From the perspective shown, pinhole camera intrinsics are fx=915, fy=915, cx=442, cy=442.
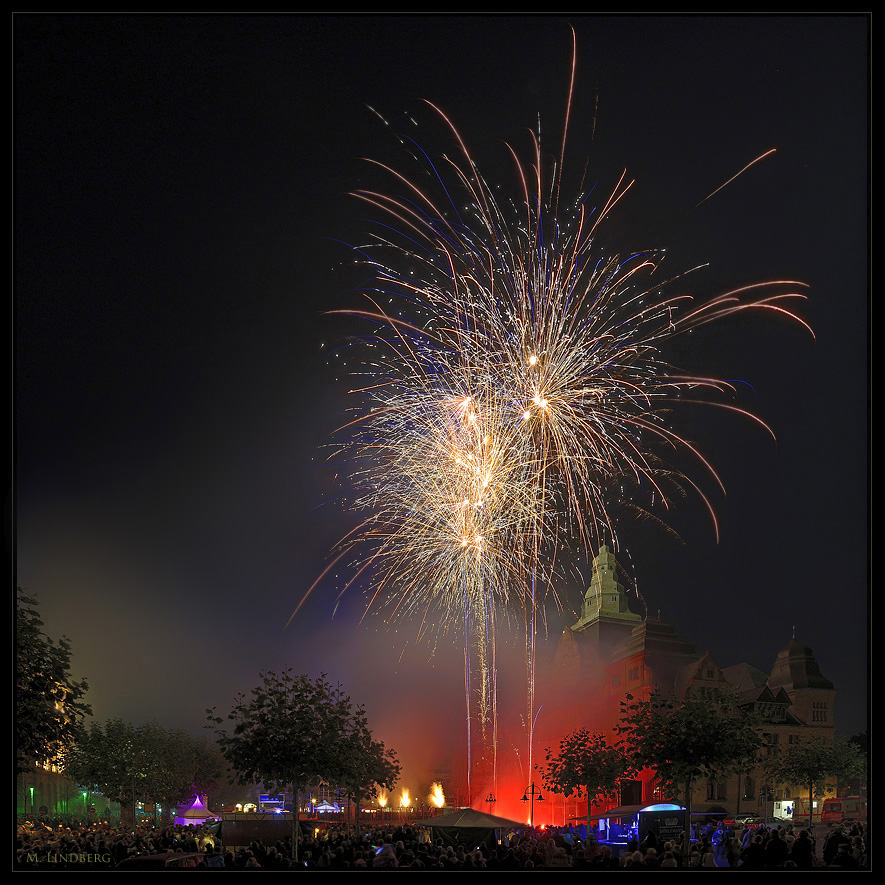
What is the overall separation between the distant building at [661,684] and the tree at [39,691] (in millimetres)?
64389

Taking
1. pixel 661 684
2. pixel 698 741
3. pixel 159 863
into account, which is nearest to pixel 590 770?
pixel 698 741

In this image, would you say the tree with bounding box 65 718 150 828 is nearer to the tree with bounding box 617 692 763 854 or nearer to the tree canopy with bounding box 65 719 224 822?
the tree canopy with bounding box 65 719 224 822

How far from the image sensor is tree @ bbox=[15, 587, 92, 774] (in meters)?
20.3

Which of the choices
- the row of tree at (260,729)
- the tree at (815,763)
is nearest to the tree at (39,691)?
the row of tree at (260,729)

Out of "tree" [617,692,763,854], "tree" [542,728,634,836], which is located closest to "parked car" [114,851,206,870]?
"tree" [617,692,763,854]

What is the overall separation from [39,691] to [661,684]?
258ft

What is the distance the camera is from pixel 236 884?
1059cm

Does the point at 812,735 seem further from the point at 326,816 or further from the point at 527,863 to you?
the point at 527,863

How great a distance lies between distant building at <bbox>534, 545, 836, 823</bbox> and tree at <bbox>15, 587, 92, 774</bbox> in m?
64.4

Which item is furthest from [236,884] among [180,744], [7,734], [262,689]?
[180,744]

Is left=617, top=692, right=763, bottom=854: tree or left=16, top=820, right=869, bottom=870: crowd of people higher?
left=617, top=692, right=763, bottom=854: tree

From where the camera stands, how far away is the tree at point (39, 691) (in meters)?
20.3

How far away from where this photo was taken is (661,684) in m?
90.6
